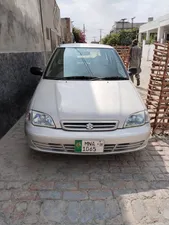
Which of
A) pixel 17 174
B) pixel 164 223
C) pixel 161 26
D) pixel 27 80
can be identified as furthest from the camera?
pixel 161 26

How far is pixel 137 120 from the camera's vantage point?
2566 mm

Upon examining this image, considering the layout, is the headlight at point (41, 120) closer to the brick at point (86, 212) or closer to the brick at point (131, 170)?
the brick at point (86, 212)

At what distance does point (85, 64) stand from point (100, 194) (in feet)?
6.95

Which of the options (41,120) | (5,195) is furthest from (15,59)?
(5,195)

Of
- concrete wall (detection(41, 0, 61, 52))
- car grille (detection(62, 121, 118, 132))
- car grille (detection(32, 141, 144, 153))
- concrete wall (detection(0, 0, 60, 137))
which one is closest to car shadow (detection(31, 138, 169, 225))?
car grille (detection(32, 141, 144, 153))

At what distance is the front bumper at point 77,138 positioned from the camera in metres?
2.36

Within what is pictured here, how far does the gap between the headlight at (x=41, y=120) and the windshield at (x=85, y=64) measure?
0.95 metres

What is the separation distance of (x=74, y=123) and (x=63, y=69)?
1.34 metres

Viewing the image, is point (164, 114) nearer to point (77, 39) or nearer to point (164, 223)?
point (164, 223)

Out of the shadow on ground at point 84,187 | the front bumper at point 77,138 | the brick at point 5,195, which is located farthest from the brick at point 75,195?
the brick at point 5,195

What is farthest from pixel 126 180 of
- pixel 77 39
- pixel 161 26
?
pixel 77 39

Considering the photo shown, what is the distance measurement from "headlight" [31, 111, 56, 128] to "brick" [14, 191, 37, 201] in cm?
76

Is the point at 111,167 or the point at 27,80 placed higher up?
the point at 27,80

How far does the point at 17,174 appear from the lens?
100 inches
